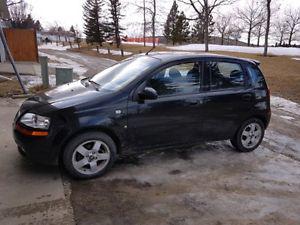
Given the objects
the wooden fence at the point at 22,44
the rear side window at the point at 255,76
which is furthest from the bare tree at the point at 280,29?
the rear side window at the point at 255,76

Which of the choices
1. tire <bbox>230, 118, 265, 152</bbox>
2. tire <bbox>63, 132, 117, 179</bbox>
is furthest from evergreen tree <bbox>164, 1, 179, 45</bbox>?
tire <bbox>63, 132, 117, 179</bbox>

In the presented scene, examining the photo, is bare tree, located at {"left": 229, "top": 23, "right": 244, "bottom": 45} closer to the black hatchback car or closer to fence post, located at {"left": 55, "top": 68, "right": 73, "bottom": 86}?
fence post, located at {"left": 55, "top": 68, "right": 73, "bottom": 86}

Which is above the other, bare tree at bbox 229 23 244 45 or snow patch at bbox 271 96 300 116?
bare tree at bbox 229 23 244 45

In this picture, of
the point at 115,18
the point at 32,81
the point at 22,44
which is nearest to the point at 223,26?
the point at 115,18

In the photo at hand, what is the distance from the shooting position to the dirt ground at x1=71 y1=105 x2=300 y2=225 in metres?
3.47

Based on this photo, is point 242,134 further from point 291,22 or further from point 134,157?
point 291,22

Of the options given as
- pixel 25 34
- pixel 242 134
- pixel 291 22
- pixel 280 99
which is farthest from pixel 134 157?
pixel 291 22

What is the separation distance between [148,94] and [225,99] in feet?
4.38

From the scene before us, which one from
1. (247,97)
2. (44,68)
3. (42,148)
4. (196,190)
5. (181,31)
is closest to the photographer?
(42,148)

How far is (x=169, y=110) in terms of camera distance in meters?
4.52

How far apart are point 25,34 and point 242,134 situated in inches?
693

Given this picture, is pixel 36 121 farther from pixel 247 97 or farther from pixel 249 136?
pixel 249 136

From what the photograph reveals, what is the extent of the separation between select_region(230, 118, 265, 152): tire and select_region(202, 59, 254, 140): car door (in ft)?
0.42

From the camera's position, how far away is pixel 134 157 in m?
4.98
